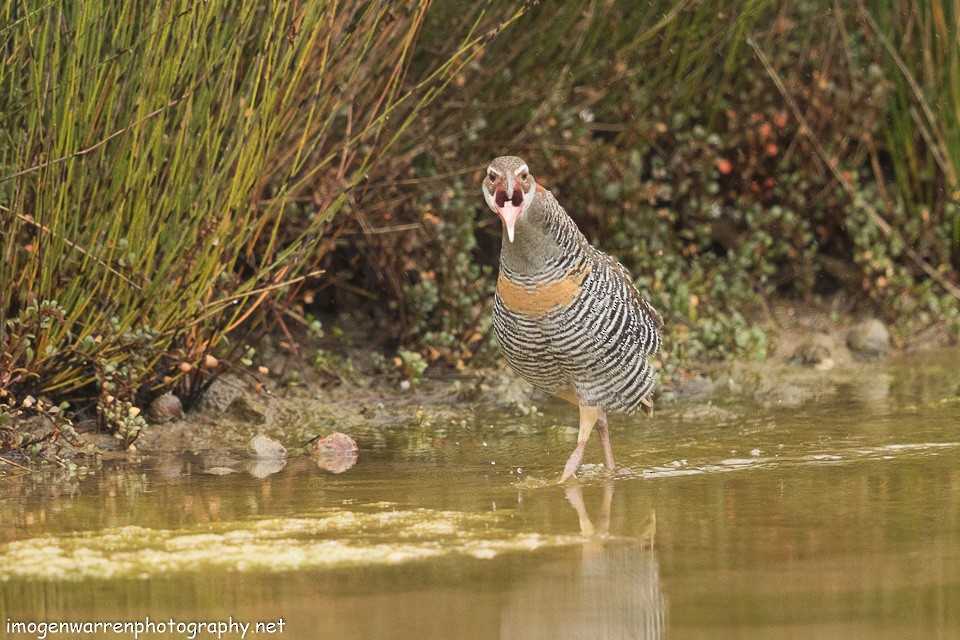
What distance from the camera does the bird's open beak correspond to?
5.22 metres

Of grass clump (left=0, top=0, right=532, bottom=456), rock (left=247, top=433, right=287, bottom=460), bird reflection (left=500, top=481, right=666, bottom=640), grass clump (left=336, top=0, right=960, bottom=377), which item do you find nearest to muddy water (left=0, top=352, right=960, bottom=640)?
bird reflection (left=500, top=481, right=666, bottom=640)

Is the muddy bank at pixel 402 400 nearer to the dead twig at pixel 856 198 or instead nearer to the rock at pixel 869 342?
the rock at pixel 869 342

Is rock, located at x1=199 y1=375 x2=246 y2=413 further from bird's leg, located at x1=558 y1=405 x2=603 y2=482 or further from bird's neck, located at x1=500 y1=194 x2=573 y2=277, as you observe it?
bird's neck, located at x1=500 y1=194 x2=573 y2=277

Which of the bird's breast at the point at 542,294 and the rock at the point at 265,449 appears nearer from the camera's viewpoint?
the bird's breast at the point at 542,294

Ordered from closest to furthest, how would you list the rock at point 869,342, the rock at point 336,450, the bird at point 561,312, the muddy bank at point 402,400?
the bird at point 561,312 < the rock at point 336,450 < the muddy bank at point 402,400 < the rock at point 869,342

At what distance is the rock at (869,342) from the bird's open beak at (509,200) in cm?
390

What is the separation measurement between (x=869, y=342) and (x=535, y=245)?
3792 mm

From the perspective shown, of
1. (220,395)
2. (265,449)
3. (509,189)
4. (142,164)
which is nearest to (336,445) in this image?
(265,449)

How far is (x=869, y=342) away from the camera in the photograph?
28.1 ft

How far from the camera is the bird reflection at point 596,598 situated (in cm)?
355

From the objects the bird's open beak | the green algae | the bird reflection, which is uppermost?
the bird's open beak

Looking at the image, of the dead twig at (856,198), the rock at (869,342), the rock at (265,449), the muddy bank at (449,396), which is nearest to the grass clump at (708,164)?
the dead twig at (856,198)

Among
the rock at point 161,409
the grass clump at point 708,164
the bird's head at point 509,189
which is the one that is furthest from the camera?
the grass clump at point 708,164

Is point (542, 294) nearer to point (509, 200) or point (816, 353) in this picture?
point (509, 200)
